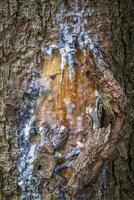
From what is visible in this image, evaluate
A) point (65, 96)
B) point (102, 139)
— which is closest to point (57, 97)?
point (65, 96)

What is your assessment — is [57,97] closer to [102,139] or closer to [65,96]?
[65,96]

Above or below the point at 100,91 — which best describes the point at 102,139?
below

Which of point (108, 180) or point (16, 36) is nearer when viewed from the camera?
point (16, 36)

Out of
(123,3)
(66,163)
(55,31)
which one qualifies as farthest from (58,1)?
(66,163)

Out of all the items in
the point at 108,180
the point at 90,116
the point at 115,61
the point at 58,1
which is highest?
the point at 58,1

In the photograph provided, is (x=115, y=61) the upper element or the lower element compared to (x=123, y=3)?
lower

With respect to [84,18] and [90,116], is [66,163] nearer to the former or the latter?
[90,116]
